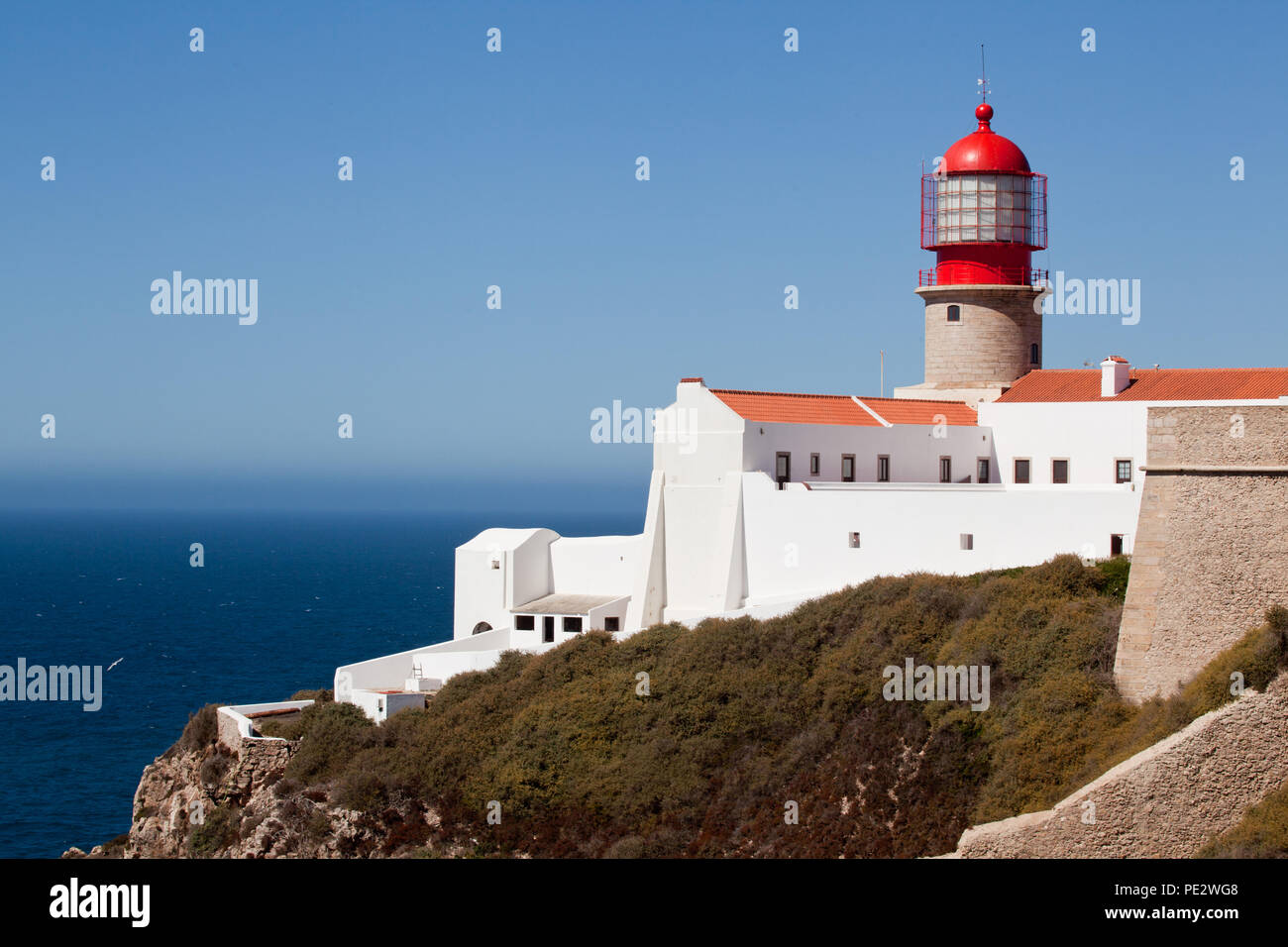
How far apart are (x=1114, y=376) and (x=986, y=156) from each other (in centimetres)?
748

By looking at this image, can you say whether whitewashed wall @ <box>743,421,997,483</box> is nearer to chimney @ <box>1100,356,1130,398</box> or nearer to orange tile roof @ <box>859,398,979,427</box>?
orange tile roof @ <box>859,398,979,427</box>

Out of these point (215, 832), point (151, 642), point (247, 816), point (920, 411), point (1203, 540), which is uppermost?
point (920, 411)

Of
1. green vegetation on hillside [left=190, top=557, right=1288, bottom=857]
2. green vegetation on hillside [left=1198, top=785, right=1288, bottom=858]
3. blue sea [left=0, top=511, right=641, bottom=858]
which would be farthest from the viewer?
blue sea [left=0, top=511, right=641, bottom=858]

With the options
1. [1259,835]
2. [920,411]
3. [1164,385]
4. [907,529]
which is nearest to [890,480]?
[920,411]

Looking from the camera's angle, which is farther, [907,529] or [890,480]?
[890,480]

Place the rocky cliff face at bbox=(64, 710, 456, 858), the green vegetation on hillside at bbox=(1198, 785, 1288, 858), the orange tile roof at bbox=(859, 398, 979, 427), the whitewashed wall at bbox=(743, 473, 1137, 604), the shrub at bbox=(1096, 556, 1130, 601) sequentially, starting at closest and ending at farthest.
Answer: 1. the green vegetation on hillside at bbox=(1198, 785, 1288, 858)
2. the shrub at bbox=(1096, 556, 1130, 601)
3. the rocky cliff face at bbox=(64, 710, 456, 858)
4. the whitewashed wall at bbox=(743, 473, 1137, 604)
5. the orange tile roof at bbox=(859, 398, 979, 427)

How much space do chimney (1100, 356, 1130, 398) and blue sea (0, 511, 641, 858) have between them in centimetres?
3072

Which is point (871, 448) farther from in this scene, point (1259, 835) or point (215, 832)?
point (1259, 835)

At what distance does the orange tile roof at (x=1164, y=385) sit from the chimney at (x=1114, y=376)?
148 millimetres

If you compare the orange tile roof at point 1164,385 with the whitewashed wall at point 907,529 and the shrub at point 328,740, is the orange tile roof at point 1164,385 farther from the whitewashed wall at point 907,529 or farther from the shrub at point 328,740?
the shrub at point 328,740

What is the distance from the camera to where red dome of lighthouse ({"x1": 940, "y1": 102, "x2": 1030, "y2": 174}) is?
3656 cm

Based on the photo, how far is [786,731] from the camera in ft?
84.5

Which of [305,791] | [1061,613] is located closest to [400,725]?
[305,791]

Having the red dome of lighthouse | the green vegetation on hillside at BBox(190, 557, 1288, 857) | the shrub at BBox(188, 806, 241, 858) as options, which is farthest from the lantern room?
the shrub at BBox(188, 806, 241, 858)
